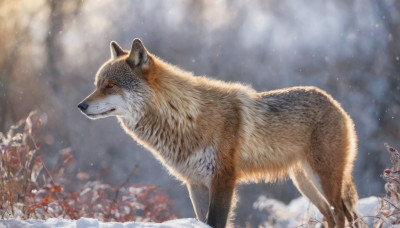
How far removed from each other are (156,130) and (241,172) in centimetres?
99

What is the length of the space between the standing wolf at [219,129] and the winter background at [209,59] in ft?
24.2

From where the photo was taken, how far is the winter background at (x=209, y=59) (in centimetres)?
1265

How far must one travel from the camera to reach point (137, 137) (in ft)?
12.8

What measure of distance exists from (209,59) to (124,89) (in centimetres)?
1200

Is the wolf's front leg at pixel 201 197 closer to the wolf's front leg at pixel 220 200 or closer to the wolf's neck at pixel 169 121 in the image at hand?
the wolf's front leg at pixel 220 200

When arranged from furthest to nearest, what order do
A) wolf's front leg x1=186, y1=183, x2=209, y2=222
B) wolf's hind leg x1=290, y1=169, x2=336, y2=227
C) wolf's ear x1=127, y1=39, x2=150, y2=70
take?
wolf's hind leg x1=290, y1=169, x2=336, y2=227 → wolf's front leg x1=186, y1=183, x2=209, y2=222 → wolf's ear x1=127, y1=39, x2=150, y2=70

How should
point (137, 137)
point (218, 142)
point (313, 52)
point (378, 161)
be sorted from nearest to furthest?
point (218, 142) < point (137, 137) < point (378, 161) < point (313, 52)

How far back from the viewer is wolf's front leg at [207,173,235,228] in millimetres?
3465

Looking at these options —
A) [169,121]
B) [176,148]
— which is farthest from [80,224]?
[169,121]

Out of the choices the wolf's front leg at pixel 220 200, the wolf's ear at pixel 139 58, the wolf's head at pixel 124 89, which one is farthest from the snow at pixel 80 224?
the wolf's ear at pixel 139 58

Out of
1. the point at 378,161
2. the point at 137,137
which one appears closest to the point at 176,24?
the point at 378,161

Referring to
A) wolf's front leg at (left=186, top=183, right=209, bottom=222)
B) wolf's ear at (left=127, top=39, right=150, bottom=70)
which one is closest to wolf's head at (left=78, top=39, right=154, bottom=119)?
wolf's ear at (left=127, top=39, right=150, bottom=70)

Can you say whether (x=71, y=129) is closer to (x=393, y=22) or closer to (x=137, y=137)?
(x=137, y=137)

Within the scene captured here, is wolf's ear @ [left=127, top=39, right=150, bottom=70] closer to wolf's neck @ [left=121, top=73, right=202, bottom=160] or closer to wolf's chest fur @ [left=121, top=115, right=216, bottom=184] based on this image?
wolf's neck @ [left=121, top=73, right=202, bottom=160]
